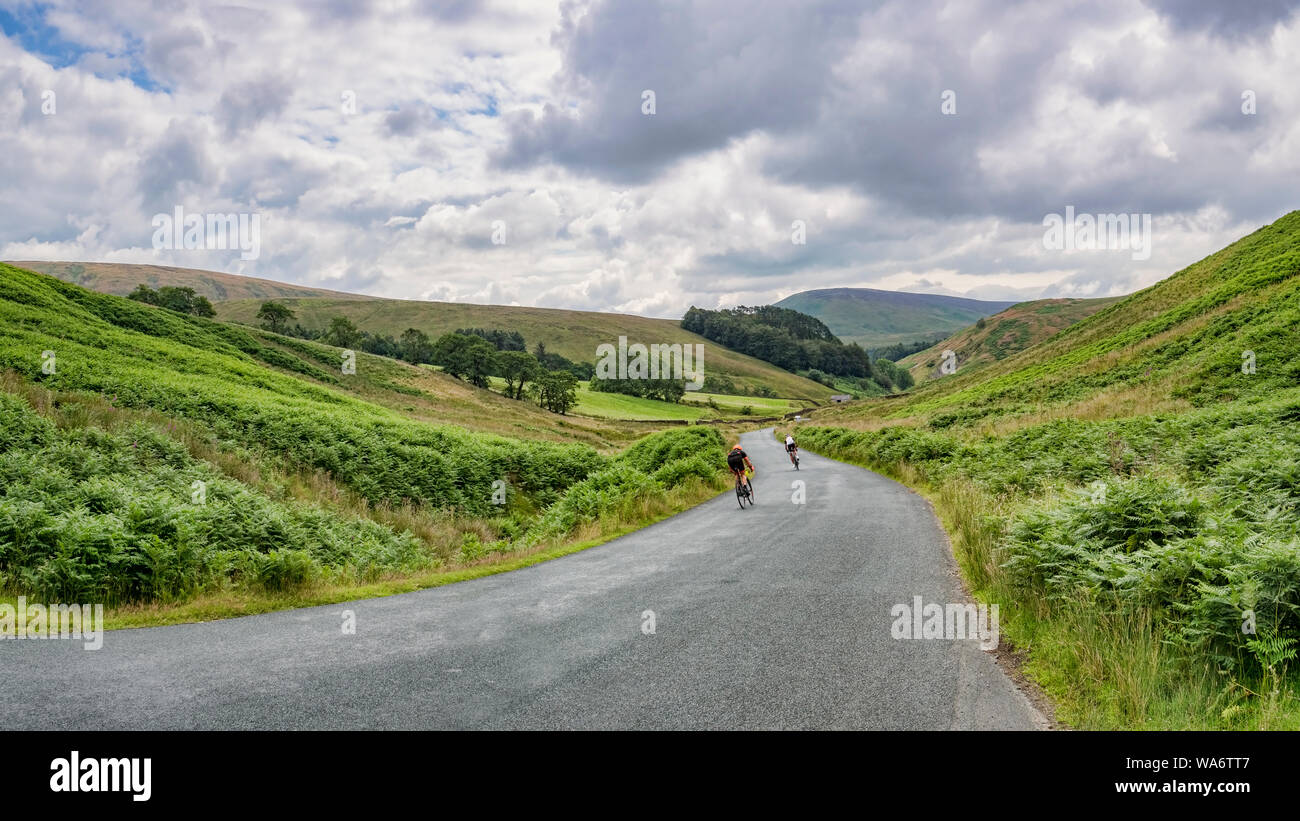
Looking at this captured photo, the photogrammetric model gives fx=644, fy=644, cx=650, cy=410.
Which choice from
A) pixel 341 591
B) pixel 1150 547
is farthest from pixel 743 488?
pixel 1150 547

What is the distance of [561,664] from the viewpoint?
6.54 metres

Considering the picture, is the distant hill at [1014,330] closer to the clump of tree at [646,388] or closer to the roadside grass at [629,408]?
the clump of tree at [646,388]

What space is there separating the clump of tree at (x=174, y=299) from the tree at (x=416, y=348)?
32709 mm

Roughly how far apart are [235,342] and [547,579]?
5740cm

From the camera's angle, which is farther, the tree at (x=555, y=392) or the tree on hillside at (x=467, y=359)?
the tree on hillside at (x=467, y=359)

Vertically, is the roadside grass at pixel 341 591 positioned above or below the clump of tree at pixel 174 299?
below

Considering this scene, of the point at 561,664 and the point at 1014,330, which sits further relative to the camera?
the point at 1014,330

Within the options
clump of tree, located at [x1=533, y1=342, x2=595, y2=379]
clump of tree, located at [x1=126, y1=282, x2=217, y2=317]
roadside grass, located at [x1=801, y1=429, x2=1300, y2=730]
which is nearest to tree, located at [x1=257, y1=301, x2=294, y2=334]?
clump of tree, located at [x1=126, y1=282, x2=217, y2=317]

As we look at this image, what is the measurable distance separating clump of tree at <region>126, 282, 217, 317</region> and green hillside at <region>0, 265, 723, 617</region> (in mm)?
61954

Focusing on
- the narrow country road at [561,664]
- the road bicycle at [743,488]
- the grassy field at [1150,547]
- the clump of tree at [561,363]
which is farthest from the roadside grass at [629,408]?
the narrow country road at [561,664]

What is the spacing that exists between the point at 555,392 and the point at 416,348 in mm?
49050

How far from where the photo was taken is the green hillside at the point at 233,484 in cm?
963

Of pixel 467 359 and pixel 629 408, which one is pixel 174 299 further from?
pixel 629 408
